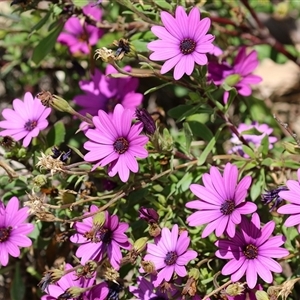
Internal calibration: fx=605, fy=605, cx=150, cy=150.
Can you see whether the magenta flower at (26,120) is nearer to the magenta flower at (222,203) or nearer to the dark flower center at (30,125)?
the dark flower center at (30,125)

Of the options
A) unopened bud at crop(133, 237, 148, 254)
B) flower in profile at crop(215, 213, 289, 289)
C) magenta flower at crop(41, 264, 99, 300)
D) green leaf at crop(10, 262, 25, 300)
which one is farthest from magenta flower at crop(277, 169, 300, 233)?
green leaf at crop(10, 262, 25, 300)

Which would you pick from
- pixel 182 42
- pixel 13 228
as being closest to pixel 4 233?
pixel 13 228

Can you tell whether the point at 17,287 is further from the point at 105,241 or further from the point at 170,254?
the point at 170,254

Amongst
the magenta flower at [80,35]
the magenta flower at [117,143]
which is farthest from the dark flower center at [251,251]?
the magenta flower at [80,35]

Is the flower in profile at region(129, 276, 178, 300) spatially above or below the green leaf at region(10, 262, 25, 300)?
below

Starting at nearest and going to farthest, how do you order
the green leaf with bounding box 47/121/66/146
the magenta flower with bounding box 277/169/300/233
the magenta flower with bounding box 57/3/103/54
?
the magenta flower with bounding box 277/169/300/233
the green leaf with bounding box 47/121/66/146
the magenta flower with bounding box 57/3/103/54

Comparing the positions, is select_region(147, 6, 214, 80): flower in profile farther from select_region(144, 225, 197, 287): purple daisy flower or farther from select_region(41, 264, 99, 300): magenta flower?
select_region(41, 264, 99, 300): magenta flower
